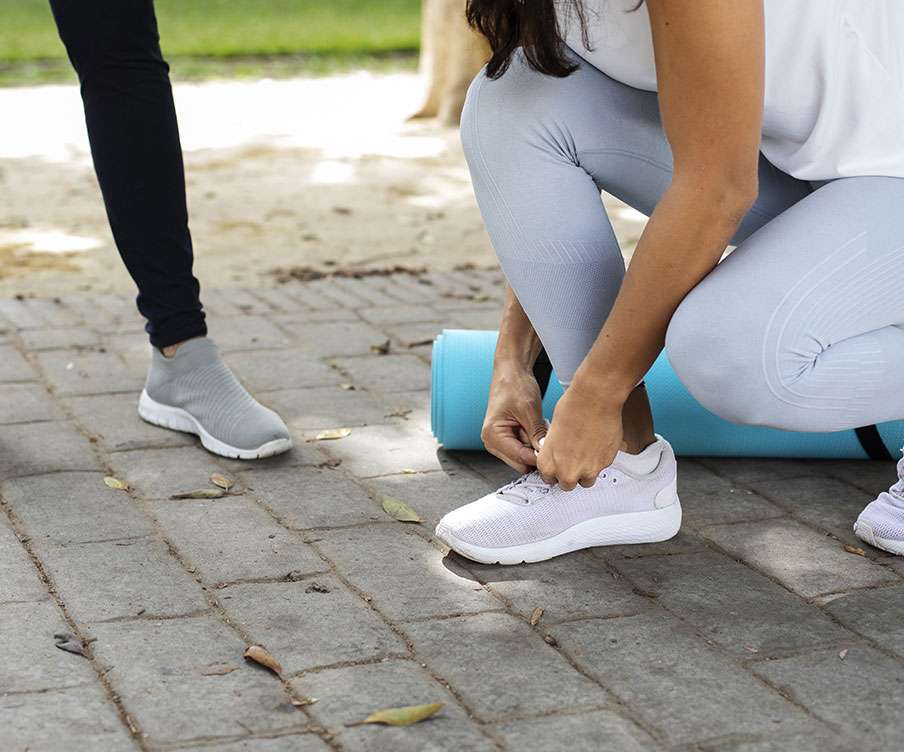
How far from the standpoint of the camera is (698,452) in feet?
8.14

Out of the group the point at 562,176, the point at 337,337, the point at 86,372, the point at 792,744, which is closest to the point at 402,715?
the point at 792,744

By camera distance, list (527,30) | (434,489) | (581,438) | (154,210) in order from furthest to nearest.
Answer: (154,210) < (434,489) < (581,438) < (527,30)

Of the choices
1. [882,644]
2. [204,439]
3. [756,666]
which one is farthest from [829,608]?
[204,439]

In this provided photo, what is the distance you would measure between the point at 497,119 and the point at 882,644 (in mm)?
1027

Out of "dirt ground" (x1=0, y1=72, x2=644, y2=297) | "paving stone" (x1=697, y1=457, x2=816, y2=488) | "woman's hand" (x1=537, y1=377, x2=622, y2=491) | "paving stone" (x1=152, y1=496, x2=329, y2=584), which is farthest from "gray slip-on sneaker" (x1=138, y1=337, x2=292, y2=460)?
"dirt ground" (x1=0, y1=72, x2=644, y2=297)

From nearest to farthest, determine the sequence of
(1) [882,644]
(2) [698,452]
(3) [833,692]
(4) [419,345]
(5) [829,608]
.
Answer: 1. (3) [833,692]
2. (1) [882,644]
3. (5) [829,608]
4. (2) [698,452]
5. (4) [419,345]

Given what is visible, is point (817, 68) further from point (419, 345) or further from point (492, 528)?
point (419, 345)

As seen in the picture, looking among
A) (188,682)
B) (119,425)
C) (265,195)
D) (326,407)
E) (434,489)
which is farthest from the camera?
(265,195)

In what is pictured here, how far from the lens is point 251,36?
42.4 feet

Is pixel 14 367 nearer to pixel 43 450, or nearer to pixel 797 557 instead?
pixel 43 450

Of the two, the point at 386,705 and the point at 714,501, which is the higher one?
the point at 386,705

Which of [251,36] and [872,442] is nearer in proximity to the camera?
[872,442]

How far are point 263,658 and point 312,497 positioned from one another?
0.64 m

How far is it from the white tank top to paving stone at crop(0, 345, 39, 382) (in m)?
1.69
